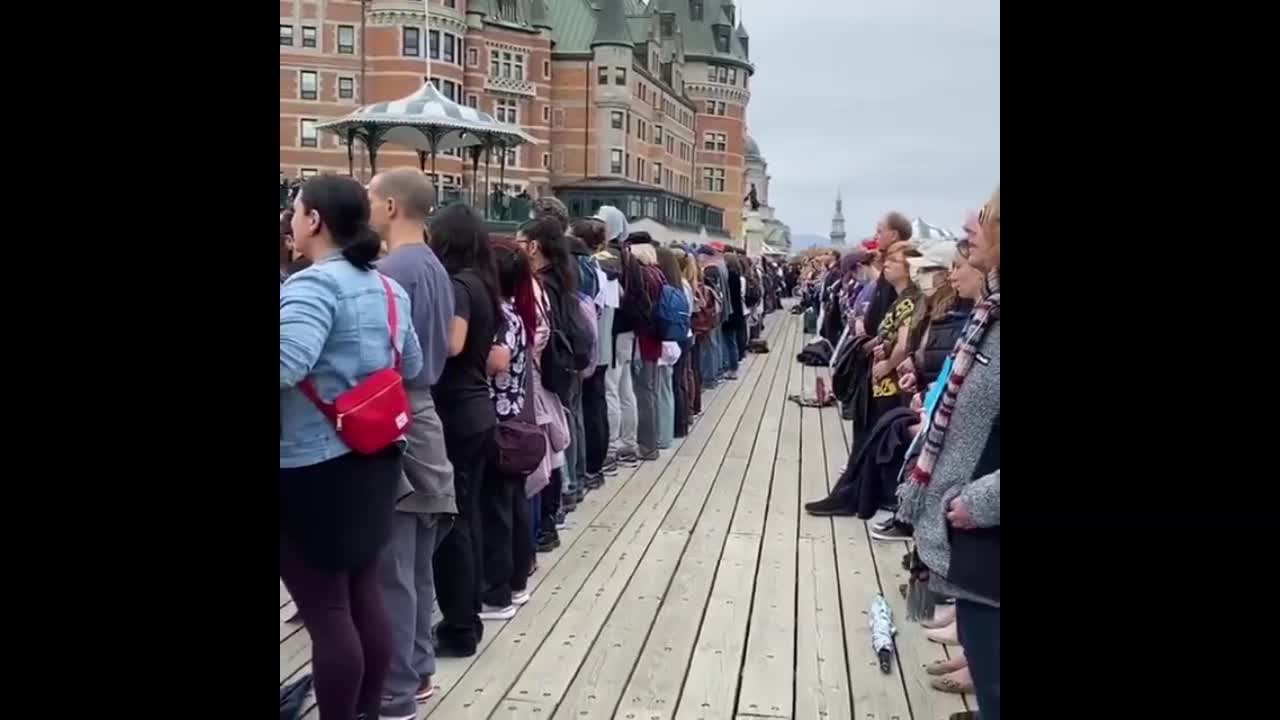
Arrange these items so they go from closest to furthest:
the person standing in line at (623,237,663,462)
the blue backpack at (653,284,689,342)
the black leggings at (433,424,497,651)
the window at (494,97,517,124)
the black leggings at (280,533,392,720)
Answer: the black leggings at (280,533,392,720)
the black leggings at (433,424,497,651)
the person standing in line at (623,237,663,462)
the blue backpack at (653,284,689,342)
the window at (494,97,517,124)

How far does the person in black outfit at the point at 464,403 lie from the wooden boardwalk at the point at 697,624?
200 mm

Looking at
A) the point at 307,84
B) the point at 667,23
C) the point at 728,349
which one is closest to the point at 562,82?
the point at 307,84

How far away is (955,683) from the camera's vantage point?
14.1 ft

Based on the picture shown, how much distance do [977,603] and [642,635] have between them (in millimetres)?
2214

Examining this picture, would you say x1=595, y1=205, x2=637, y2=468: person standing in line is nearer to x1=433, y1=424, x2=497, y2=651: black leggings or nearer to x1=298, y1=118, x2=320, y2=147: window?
x1=433, y1=424, x2=497, y2=651: black leggings

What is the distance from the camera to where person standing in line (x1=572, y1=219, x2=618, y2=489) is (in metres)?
7.69

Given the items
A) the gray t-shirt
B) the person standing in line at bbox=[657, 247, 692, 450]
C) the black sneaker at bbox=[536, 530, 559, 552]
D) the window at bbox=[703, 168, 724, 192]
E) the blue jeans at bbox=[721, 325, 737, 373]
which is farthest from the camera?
the window at bbox=[703, 168, 724, 192]

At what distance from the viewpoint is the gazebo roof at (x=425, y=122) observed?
15805 mm

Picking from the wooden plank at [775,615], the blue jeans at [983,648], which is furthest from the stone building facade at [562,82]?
the blue jeans at [983,648]

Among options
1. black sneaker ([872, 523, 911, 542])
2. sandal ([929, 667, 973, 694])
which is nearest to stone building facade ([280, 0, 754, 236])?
black sneaker ([872, 523, 911, 542])

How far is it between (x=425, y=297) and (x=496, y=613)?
6.25ft
